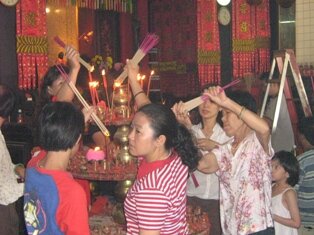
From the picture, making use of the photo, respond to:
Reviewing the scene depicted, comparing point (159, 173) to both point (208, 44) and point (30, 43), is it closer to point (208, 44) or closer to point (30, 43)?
point (30, 43)

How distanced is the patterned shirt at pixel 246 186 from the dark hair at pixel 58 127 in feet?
2.62

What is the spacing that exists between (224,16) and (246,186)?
17.6ft

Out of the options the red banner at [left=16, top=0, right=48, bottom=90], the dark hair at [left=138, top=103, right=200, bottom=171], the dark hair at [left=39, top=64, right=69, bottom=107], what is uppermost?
the red banner at [left=16, top=0, right=48, bottom=90]

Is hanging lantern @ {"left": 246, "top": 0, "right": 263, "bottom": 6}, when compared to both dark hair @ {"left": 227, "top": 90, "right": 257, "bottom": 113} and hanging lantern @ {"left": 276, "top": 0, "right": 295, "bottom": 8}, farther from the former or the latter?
dark hair @ {"left": 227, "top": 90, "right": 257, "bottom": 113}

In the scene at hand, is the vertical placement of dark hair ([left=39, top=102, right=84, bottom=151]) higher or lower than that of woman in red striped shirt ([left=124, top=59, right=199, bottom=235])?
higher

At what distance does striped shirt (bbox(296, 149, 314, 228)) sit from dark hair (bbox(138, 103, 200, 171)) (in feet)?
4.14

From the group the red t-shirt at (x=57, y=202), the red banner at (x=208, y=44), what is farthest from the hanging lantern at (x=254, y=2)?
the red t-shirt at (x=57, y=202)

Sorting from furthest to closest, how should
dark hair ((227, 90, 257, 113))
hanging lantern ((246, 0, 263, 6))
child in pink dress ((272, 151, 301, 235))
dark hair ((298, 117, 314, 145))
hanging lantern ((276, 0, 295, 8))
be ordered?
hanging lantern ((246, 0, 263, 6)) < hanging lantern ((276, 0, 295, 8)) < dark hair ((298, 117, 314, 145)) < child in pink dress ((272, 151, 301, 235)) < dark hair ((227, 90, 257, 113))

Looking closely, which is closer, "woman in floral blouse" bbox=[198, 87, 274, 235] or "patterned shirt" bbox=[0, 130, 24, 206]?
"woman in floral blouse" bbox=[198, 87, 274, 235]

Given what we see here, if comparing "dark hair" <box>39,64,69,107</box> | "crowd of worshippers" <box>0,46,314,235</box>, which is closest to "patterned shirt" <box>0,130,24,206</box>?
"crowd of worshippers" <box>0,46,314,235</box>

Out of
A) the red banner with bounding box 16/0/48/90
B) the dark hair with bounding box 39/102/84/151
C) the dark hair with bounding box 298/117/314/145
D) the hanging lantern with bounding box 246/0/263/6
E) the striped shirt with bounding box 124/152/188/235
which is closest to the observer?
the striped shirt with bounding box 124/152/188/235

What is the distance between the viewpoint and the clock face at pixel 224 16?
289 inches

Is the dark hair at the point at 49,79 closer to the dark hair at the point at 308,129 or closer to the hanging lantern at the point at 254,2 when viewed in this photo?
the dark hair at the point at 308,129

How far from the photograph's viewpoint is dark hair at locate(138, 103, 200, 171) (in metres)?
1.86
